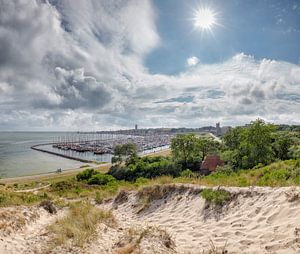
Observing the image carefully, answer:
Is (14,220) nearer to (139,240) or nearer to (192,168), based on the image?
(139,240)

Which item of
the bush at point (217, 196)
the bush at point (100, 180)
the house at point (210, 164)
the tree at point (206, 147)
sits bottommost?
the bush at point (100, 180)

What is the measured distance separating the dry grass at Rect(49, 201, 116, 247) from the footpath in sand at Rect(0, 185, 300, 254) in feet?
0.89

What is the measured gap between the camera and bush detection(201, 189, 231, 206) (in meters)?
10.0

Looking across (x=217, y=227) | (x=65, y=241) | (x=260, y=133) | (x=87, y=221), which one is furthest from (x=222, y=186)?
(x=260, y=133)

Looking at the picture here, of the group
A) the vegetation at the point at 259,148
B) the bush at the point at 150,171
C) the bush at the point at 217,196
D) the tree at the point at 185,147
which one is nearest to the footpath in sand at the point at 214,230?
the bush at the point at 217,196

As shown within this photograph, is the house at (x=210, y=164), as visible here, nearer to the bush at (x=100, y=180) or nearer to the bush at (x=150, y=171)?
the bush at (x=150, y=171)

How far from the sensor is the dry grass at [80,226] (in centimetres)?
734

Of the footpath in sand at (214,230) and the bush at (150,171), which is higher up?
the footpath in sand at (214,230)

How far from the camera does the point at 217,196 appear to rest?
407 inches

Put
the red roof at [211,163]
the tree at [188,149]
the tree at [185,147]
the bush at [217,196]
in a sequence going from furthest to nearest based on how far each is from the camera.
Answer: the tree at [185,147] → the tree at [188,149] → the red roof at [211,163] → the bush at [217,196]

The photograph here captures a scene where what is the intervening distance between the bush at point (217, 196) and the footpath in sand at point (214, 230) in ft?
0.73

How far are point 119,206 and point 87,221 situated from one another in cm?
625

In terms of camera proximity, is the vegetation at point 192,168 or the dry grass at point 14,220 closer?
the dry grass at point 14,220

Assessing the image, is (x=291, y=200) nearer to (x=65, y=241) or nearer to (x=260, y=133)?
(x=65, y=241)
